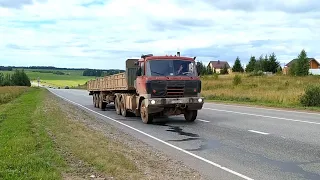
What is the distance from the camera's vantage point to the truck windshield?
16.0 meters

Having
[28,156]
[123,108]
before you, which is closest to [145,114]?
[123,108]

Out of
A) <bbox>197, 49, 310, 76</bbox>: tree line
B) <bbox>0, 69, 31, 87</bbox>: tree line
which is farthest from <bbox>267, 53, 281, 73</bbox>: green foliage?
<bbox>0, 69, 31, 87</bbox>: tree line

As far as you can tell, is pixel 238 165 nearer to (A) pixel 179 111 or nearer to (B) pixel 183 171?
(B) pixel 183 171

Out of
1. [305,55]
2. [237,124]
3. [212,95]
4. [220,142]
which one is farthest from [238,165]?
[305,55]

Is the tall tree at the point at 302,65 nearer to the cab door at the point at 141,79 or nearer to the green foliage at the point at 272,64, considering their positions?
the green foliage at the point at 272,64

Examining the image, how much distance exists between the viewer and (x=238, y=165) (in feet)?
26.8

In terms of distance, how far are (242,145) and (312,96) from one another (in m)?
15.9

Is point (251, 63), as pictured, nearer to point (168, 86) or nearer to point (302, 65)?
point (302, 65)

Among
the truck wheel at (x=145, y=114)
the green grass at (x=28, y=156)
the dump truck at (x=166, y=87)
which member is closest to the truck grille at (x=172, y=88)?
the dump truck at (x=166, y=87)

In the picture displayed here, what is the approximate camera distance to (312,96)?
2461cm

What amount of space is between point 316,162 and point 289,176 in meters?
1.38

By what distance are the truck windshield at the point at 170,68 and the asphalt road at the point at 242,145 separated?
6.74ft

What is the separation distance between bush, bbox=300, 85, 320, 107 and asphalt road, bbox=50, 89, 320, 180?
9292 millimetres

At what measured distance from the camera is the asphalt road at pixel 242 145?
25.2 feet
